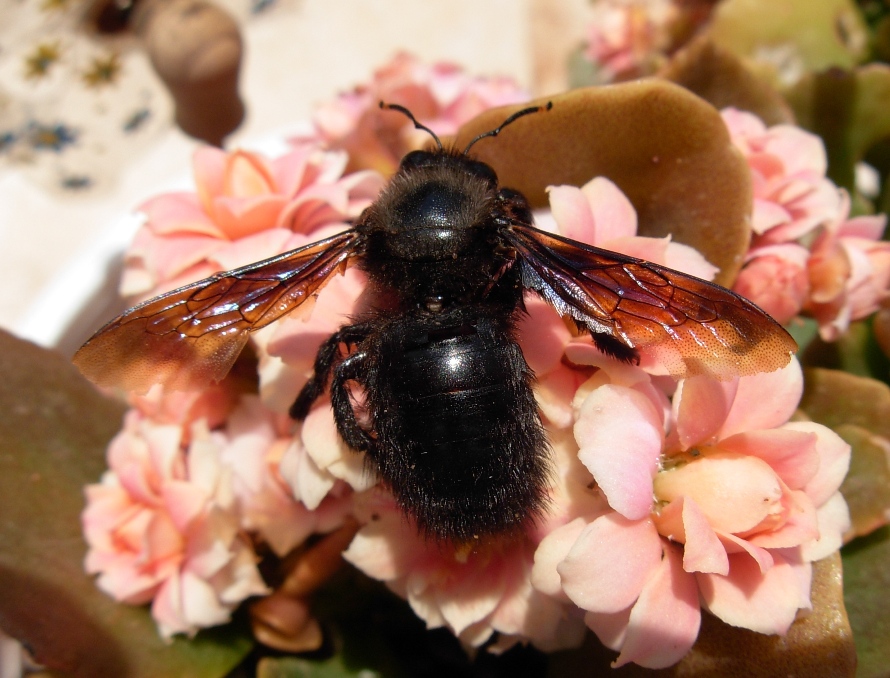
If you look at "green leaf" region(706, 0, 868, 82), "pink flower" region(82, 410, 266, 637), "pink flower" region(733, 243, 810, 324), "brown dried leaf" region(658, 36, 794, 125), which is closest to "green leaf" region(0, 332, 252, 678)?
"pink flower" region(82, 410, 266, 637)

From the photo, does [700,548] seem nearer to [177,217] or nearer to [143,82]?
[177,217]

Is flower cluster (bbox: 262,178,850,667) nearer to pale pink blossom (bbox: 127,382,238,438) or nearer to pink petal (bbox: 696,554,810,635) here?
pink petal (bbox: 696,554,810,635)

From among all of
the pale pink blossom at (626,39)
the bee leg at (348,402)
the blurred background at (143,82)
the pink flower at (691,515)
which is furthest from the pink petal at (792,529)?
the pale pink blossom at (626,39)

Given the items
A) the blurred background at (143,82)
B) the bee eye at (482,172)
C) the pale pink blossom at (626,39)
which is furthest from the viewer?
the pale pink blossom at (626,39)

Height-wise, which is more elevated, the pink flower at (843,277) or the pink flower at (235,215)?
the pink flower at (235,215)

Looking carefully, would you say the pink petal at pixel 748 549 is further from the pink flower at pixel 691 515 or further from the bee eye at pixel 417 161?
the bee eye at pixel 417 161

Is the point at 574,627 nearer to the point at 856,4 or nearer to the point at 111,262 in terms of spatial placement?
the point at 111,262

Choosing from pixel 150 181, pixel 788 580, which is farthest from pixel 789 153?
pixel 150 181
